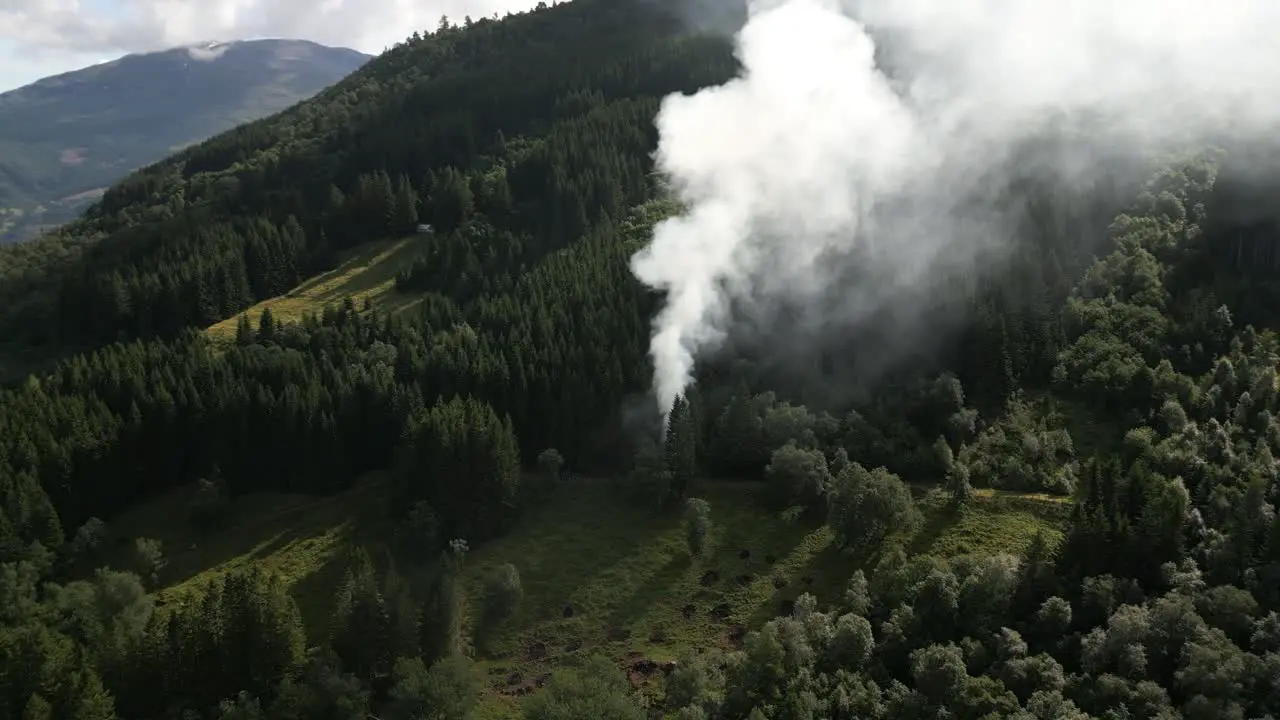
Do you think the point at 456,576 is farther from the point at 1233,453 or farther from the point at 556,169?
the point at 556,169

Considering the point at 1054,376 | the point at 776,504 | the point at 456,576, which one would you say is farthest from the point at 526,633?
the point at 1054,376

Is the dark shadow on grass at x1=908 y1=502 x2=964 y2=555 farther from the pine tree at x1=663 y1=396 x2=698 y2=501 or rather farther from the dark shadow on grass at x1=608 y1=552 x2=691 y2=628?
the pine tree at x1=663 y1=396 x2=698 y2=501

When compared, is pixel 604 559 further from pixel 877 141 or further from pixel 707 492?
pixel 877 141

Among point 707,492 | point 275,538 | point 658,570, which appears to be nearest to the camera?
point 658,570

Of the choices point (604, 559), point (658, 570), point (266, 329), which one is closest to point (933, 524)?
point (658, 570)

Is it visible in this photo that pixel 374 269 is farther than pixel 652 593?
Yes
